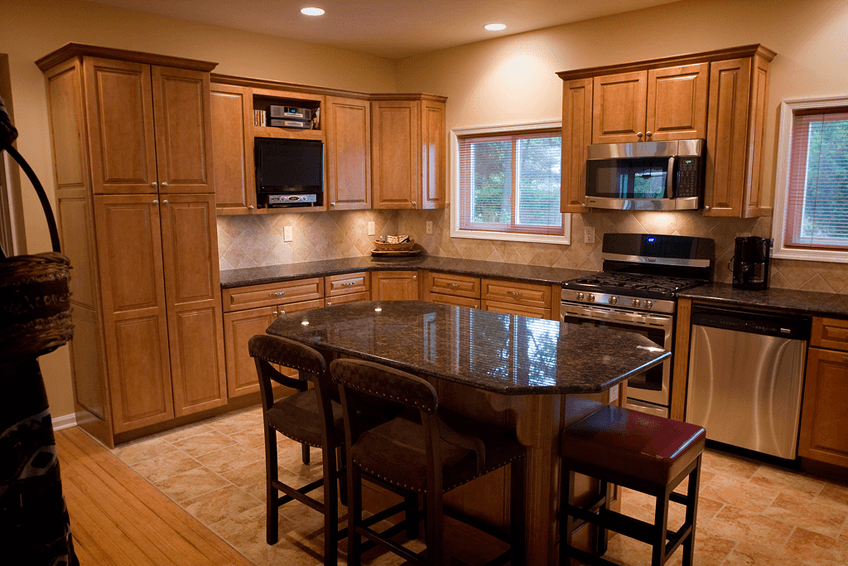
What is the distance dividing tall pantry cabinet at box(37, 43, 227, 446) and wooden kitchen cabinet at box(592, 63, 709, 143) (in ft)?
8.84

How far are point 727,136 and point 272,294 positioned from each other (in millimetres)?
3251

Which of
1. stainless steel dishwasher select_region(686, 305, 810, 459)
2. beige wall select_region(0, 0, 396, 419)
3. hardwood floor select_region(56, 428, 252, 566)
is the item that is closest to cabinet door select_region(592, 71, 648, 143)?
stainless steel dishwasher select_region(686, 305, 810, 459)

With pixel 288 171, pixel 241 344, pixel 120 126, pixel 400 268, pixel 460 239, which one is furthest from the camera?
pixel 460 239

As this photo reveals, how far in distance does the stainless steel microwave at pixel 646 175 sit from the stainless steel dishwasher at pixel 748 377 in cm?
77

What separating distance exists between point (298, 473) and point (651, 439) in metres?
2.07

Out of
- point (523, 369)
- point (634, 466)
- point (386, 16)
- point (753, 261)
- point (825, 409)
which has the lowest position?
point (825, 409)

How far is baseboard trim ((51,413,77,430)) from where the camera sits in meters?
4.16

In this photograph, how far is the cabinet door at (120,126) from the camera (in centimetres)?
360

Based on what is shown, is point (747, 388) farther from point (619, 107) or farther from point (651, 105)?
point (619, 107)

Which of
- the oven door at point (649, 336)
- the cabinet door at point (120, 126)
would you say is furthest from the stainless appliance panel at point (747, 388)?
the cabinet door at point (120, 126)

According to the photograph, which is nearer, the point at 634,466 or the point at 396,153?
the point at 634,466

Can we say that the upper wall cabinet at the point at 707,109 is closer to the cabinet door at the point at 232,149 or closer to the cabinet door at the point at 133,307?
Result: the cabinet door at the point at 232,149

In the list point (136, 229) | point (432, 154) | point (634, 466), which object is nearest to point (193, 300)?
point (136, 229)

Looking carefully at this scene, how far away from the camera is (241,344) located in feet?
14.4
